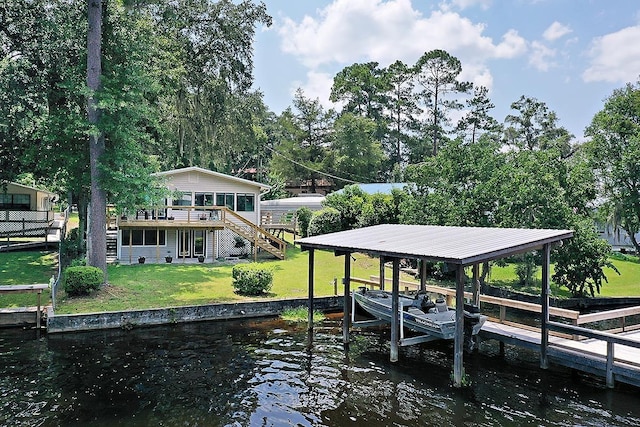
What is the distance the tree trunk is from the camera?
1833cm

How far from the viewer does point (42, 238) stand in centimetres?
3134

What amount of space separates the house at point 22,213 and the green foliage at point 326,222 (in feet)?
54.0

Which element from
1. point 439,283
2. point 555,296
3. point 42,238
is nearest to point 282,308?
point 439,283

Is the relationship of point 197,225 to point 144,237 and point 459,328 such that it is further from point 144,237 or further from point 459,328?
point 459,328

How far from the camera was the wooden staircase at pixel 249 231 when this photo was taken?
25828 millimetres

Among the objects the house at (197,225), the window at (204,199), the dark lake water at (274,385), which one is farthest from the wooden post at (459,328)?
the window at (204,199)

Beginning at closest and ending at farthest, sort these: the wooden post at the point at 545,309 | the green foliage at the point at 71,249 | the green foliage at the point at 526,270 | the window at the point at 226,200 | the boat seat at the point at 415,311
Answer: the wooden post at the point at 545,309
the boat seat at the point at 415,311
the green foliage at the point at 526,270
the green foliage at the point at 71,249
the window at the point at 226,200

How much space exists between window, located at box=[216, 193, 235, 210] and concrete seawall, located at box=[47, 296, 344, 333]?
11833 millimetres

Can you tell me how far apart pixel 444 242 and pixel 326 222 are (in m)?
18.2

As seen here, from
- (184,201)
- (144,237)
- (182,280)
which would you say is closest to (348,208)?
Result: (184,201)

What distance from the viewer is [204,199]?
27172 millimetres

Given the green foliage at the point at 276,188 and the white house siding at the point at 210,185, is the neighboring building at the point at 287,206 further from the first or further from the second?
the white house siding at the point at 210,185

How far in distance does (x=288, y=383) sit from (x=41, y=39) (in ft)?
61.2

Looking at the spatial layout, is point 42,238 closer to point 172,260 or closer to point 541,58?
point 172,260
